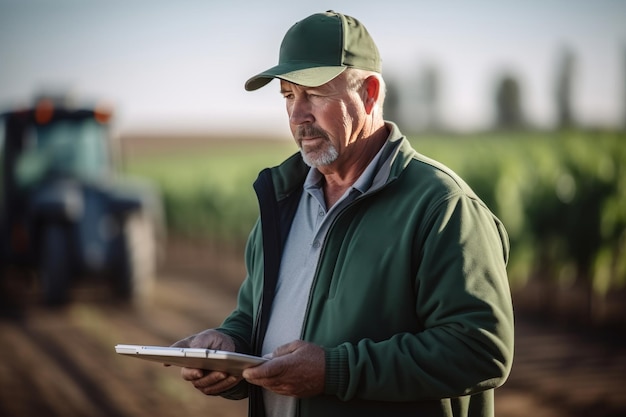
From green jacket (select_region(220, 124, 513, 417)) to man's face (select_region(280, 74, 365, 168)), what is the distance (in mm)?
148

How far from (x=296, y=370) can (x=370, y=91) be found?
2.51 ft

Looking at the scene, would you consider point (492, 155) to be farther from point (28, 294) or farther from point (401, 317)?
point (401, 317)

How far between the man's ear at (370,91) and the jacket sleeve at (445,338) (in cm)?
39

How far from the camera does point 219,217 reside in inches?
616

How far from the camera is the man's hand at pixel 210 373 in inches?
75.9

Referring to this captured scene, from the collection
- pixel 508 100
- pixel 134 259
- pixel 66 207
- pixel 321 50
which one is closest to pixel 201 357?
pixel 321 50

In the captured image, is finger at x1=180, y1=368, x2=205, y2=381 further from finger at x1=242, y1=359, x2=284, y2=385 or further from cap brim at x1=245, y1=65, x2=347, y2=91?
cap brim at x1=245, y1=65, x2=347, y2=91

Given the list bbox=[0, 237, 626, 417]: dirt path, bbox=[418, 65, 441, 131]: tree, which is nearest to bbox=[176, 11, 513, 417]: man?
bbox=[0, 237, 626, 417]: dirt path

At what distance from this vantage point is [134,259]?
898 cm

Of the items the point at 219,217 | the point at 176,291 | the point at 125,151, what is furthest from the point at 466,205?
the point at 219,217

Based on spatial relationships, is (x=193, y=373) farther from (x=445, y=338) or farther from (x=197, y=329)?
(x=197, y=329)

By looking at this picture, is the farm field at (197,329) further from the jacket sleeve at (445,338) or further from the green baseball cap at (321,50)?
the green baseball cap at (321,50)

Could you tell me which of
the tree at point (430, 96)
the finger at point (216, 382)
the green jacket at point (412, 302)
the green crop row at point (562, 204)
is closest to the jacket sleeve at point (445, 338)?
the green jacket at point (412, 302)

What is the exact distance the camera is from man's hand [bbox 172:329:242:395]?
1929 millimetres
